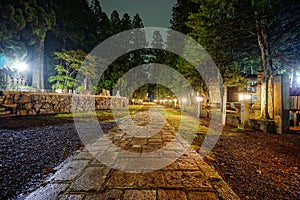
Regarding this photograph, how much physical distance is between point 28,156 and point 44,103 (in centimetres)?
616

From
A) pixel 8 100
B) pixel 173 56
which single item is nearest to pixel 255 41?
pixel 8 100

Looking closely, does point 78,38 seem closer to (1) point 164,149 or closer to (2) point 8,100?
(2) point 8,100

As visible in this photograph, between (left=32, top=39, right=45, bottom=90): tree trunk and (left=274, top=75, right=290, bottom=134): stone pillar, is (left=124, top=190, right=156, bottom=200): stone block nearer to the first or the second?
(left=274, top=75, right=290, bottom=134): stone pillar

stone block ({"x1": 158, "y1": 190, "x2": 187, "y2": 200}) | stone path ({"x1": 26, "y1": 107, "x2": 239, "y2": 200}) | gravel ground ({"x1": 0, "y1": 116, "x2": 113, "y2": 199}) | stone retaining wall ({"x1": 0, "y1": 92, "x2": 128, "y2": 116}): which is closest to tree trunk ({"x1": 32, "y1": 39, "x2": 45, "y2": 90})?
stone retaining wall ({"x1": 0, "y1": 92, "x2": 128, "y2": 116})

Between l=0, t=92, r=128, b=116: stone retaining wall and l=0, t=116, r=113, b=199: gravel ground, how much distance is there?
2323 mm

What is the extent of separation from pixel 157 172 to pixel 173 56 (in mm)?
26959

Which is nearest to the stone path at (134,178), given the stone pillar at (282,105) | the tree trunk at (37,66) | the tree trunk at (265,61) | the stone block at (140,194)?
the stone block at (140,194)

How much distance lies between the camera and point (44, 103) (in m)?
8.00

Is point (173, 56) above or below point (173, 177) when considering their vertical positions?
above

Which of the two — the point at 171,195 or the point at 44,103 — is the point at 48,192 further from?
the point at 44,103

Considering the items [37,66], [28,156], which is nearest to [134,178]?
[28,156]

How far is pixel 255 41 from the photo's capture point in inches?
312

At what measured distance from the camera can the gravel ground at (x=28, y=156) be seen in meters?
2.00

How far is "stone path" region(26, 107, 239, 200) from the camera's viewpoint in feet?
5.85
